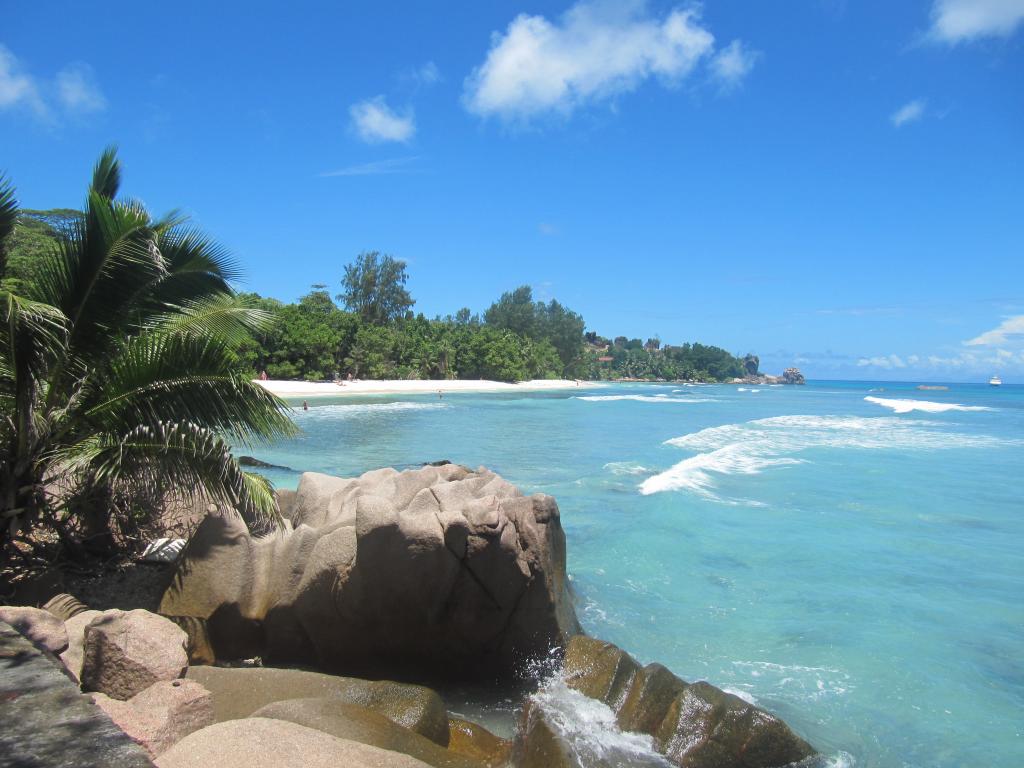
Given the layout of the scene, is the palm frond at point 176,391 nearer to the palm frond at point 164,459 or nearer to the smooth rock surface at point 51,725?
the palm frond at point 164,459

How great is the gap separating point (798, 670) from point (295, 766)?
5582 mm

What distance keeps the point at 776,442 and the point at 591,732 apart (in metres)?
25.2

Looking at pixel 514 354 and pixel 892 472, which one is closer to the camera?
pixel 892 472

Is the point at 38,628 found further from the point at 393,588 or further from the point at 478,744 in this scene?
the point at 478,744

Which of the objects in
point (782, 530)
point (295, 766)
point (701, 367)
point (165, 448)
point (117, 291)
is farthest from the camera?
point (701, 367)

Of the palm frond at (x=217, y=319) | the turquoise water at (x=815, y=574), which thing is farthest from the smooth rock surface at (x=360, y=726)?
the palm frond at (x=217, y=319)

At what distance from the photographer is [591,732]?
4.88 m

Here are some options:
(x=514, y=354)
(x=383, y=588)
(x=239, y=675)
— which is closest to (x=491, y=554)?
(x=383, y=588)

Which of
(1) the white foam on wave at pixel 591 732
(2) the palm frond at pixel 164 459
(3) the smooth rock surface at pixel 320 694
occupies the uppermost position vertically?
(2) the palm frond at pixel 164 459

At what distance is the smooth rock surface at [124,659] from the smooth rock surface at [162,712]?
11cm

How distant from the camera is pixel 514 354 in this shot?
96.3m

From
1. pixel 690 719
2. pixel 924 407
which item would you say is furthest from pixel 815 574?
pixel 924 407

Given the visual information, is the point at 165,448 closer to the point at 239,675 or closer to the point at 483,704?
the point at 239,675

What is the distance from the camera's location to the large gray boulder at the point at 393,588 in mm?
5504
